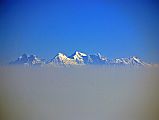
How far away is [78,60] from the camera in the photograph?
7.94ft

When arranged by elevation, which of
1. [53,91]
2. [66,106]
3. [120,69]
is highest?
[120,69]

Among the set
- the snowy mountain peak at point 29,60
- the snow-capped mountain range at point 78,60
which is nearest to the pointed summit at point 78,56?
the snow-capped mountain range at point 78,60

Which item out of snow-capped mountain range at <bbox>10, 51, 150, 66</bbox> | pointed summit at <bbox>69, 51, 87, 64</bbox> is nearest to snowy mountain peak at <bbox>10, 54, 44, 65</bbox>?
snow-capped mountain range at <bbox>10, 51, 150, 66</bbox>

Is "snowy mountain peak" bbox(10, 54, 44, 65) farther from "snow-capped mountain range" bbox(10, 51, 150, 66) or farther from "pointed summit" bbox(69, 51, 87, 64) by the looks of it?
"pointed summit" bbox(69, 51, 87, 64)

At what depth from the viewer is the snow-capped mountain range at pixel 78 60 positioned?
242 cm

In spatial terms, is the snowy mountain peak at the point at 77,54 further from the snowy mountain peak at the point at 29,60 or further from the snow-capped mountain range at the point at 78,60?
the snowy mountain peak at the point at 29,60

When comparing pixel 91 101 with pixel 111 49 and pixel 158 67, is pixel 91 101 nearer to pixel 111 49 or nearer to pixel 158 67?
pixel 111 49

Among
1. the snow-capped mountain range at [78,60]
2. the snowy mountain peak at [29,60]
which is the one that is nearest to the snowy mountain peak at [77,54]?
the snow-capped mountain range at [78,60]

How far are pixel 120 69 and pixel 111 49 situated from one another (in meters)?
0.23

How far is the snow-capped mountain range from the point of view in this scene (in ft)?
7.93

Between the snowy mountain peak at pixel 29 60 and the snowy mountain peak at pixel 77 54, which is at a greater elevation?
the snowy mountain peak at pixel 77 54
